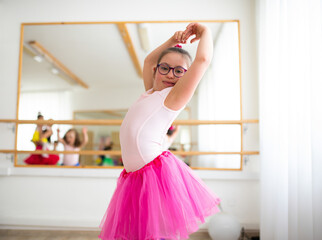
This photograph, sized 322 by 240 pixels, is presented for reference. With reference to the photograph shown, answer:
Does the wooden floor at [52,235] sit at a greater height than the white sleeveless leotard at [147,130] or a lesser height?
lesser

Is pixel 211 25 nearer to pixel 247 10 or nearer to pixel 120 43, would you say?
pixel 247 10

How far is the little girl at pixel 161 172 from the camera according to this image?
35.4 inches

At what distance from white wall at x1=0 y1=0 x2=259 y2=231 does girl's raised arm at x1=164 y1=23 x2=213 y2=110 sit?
1.61m

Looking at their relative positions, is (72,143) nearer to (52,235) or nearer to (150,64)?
(52,235)

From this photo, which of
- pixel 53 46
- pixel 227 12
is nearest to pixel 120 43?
pixel 53 46

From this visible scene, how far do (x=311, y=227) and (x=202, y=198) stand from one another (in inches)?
31.9

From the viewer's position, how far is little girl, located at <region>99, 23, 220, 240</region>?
0.90 meters

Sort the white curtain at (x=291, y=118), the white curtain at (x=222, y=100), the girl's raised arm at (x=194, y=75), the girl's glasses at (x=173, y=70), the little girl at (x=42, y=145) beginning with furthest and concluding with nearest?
the little girl at (x=42, y=145) < the white curtain at (x=222, y=100) < the white curtain at (x=291, y=118) < the girl's glasses at (x=173, y=70) < the girl's raised arm at (x=194, y=75)

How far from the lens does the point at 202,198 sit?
100cm

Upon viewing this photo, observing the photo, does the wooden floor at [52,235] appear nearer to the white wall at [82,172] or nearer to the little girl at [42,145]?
the white wall at [82,172]

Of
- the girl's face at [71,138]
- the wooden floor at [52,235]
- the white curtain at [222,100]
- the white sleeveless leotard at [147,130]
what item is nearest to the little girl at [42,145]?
the girl's face at [71,138]

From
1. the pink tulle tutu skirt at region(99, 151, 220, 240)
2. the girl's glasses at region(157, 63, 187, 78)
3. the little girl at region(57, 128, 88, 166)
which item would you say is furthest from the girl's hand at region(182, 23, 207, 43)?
the little girl at region(57, 128, 88, 166)

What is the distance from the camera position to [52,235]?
7.90ft

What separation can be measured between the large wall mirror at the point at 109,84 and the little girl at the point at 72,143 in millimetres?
41
